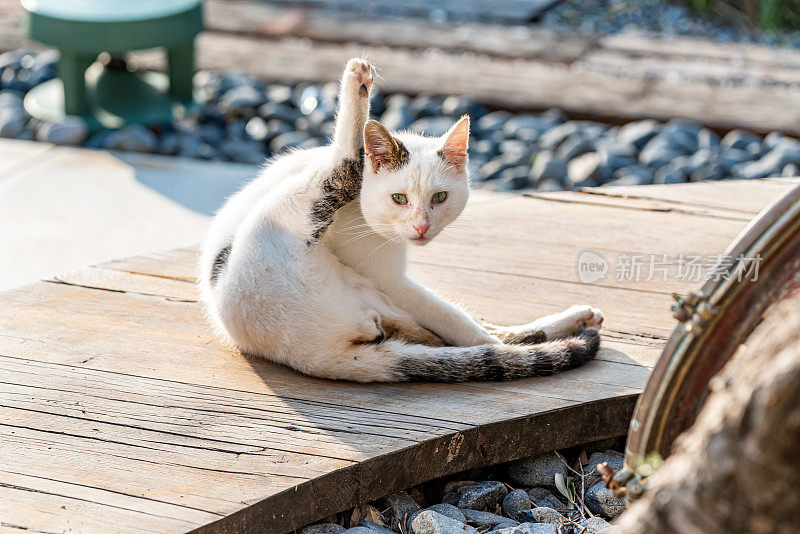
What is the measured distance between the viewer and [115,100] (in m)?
5.61

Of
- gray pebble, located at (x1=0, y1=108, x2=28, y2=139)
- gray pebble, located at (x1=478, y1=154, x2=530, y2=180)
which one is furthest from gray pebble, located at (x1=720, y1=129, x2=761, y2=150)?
gray pebble, located at (x1=0, y1=108, x2=28, y2=139)

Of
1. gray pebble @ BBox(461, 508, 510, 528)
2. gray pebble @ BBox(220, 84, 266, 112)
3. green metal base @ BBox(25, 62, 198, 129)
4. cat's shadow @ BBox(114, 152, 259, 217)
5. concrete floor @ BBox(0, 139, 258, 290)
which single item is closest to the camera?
gray pebble @ BBox(461, 508, 510, 528)

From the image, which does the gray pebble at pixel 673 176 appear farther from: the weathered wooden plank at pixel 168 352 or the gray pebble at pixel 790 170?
the weathered wooden plank at pixel 168 352

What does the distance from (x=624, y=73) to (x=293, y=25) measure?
2685 mm

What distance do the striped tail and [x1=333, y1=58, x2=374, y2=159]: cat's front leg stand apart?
520mm

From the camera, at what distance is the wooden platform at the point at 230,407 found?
1.76 meters

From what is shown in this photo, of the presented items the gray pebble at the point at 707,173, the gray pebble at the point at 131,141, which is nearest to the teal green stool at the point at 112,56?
the gray pebble at the point at 131,141

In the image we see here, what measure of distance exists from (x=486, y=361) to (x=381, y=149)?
59cm

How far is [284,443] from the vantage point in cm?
192

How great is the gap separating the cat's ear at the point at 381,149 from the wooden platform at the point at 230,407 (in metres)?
0.56

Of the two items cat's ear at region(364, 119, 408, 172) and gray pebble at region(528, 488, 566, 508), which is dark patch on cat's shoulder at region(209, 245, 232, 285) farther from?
gray pebble at region(528, 488, 566, 508)

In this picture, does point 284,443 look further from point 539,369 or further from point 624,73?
point 624,73

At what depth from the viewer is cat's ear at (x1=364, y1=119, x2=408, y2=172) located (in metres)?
2.08

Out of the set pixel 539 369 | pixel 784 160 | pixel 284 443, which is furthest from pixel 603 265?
pixel 784 160
